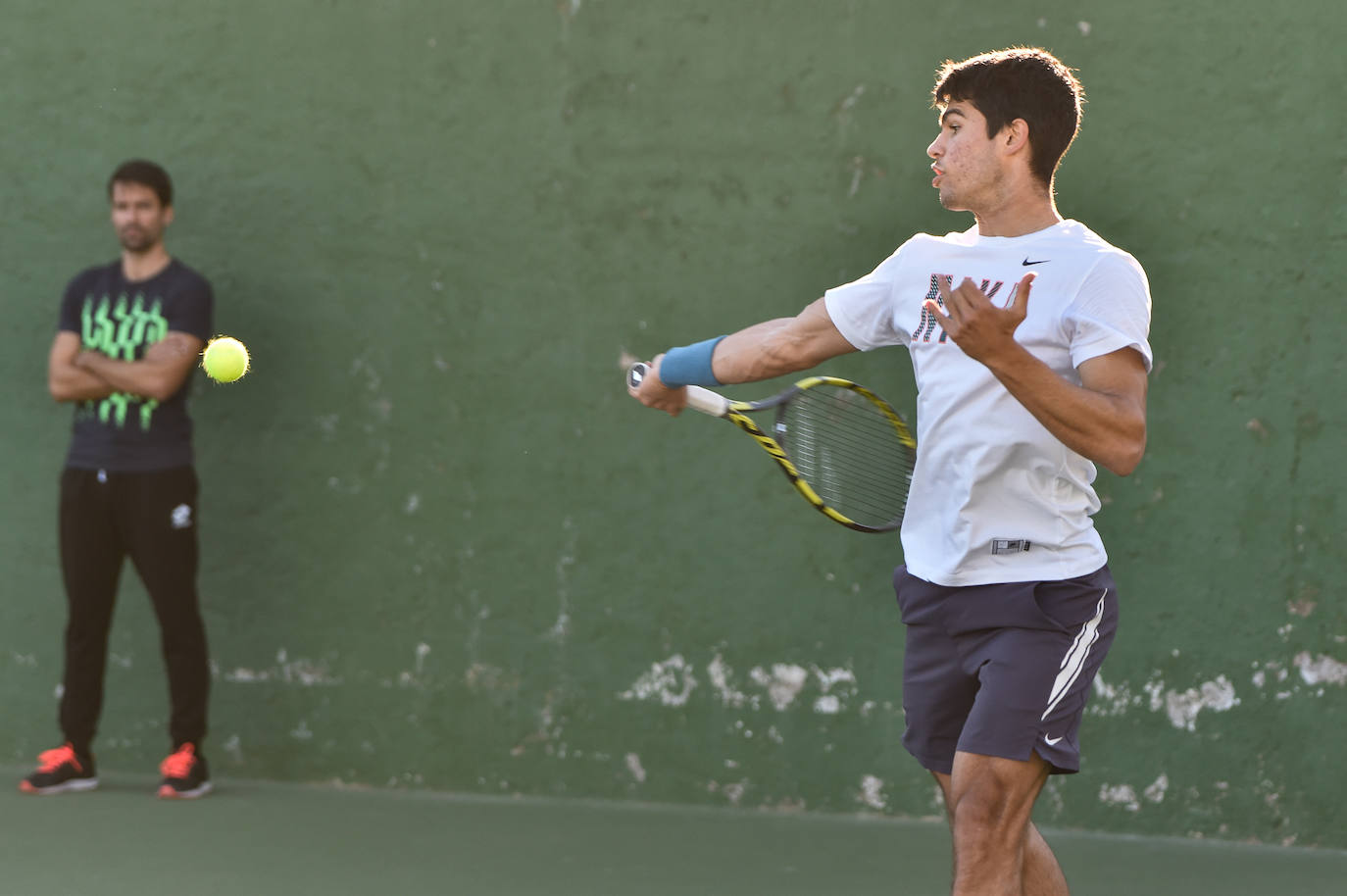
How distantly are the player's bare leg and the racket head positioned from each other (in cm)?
74

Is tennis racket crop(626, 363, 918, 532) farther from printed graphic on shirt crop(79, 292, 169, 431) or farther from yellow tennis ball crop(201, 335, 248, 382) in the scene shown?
printed graphic on shirt crop(79, 292, 169, 431)

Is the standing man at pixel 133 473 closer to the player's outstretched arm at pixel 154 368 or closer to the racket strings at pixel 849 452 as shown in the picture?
the player's outstretched arm at pixel 154 368

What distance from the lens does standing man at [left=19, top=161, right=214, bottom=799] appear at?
412 cm

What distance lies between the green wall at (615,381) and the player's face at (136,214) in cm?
23

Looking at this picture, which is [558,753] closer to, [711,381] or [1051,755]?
[711,381]

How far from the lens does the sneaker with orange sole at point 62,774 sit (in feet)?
13.7

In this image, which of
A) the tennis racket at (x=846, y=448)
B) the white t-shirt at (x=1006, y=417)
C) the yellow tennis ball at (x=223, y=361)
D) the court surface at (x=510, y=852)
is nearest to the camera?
the white t-shirt at (x=1006, y=417)

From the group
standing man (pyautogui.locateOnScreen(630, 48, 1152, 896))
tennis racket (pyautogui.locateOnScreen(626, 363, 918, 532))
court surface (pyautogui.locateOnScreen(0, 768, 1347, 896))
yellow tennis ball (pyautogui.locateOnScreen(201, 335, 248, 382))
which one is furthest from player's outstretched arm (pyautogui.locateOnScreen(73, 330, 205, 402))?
standing man (pyautogui.locateOnScreen(630, 48, 1152, 896))

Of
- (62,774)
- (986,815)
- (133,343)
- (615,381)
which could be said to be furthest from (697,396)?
(62,774)

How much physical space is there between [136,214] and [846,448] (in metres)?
2.21

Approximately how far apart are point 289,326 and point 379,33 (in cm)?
87

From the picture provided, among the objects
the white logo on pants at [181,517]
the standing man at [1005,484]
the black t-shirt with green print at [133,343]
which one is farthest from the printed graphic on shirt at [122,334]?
the standing man at [1005,484]

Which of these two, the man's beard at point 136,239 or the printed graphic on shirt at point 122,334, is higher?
the man's beard at point 136,239

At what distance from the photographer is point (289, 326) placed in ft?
14.1
